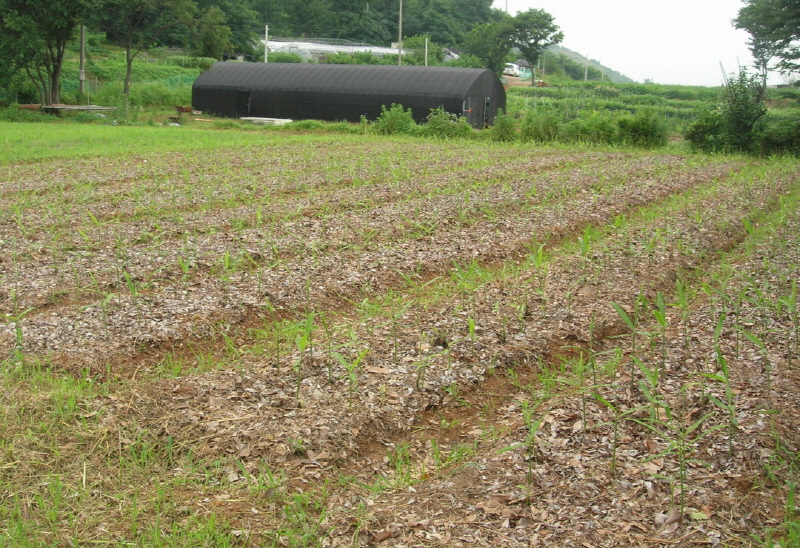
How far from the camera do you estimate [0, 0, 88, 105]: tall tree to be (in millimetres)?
25734

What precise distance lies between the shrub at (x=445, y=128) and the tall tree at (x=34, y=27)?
12898 mm

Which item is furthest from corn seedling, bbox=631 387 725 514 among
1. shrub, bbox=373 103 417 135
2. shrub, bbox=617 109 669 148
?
shrub, bbox=373 103 417 135

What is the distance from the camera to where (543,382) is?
4777 millimetres

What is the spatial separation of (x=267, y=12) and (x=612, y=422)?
63.4m

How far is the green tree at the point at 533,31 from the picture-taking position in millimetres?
53781

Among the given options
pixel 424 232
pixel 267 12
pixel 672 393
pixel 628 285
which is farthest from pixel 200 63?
pixel 267 12

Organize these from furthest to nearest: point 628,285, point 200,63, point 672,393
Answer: point 200,63 < point 628,285 < point 672,393

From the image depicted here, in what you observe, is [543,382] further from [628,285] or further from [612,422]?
[628,285]

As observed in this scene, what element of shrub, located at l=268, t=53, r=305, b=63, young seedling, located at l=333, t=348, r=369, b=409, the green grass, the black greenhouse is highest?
shrub, located at l=268, t=53, r=305, b=63

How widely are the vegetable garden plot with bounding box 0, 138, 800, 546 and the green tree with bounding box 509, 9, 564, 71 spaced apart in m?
47.4

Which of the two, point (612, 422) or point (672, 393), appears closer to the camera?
point (612, 422)

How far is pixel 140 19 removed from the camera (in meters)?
28.7

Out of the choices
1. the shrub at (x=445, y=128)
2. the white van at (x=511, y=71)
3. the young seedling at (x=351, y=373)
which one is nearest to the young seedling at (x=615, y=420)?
the young seedling at (x=351, y=373)

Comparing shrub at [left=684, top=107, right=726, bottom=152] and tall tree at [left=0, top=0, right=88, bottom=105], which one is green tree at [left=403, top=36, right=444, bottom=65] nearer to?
tall tree at [left=0, top=0, right=88, bottom=105]
